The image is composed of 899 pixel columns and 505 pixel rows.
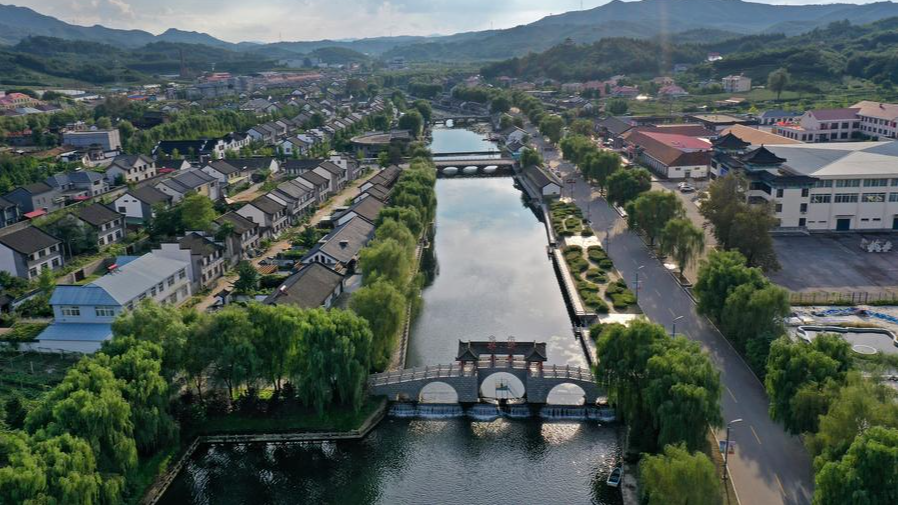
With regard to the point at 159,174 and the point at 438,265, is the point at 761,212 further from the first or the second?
the point at 159,174

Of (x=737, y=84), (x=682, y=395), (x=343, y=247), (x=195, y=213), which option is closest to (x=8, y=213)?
(x=195, y=213)

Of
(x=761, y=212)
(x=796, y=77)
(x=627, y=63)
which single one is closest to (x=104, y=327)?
(x=761, y=212)

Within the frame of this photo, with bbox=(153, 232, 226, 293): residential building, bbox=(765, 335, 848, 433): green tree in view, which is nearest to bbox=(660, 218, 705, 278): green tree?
bbox=(765, 335, 848, 433): green tree

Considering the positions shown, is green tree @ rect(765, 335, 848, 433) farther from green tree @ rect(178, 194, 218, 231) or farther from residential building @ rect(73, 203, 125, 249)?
residential building @ rect(73, 203, 125, 249)

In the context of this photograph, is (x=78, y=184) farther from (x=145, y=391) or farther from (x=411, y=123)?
(x=411, y=123)

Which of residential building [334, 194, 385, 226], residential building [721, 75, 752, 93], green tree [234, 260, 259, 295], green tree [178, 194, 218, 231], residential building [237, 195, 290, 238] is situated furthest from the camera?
residential building [721, 75, 752, 93]
